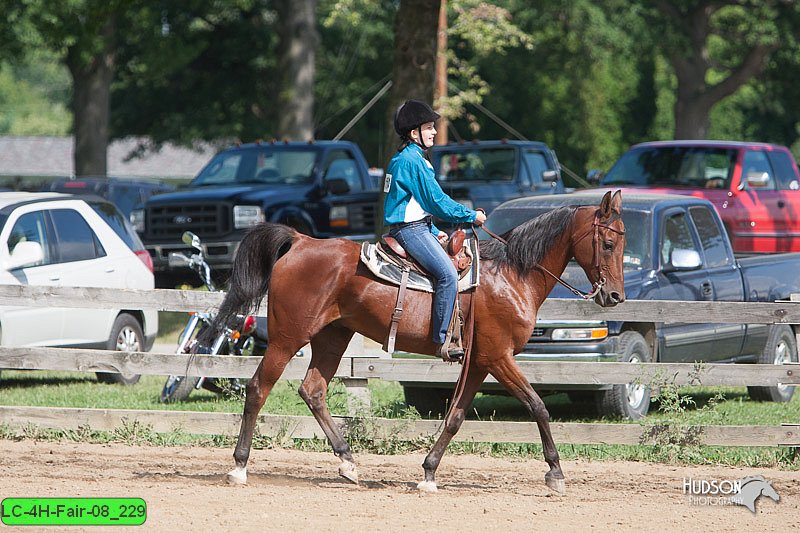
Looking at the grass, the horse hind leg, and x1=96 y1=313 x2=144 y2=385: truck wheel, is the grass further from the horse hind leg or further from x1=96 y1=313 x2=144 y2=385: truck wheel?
the horse hind leg

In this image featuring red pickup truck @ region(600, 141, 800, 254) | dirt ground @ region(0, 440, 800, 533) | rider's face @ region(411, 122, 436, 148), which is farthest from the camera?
red pickup truck @ region(600, 141, 800, 254)

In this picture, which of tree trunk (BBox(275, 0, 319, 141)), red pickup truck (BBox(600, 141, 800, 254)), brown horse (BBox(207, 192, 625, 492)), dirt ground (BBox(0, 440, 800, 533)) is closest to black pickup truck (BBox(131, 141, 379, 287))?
red pickup truck (BBox(600, 141, 800, 254))

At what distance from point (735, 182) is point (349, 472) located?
418 inches

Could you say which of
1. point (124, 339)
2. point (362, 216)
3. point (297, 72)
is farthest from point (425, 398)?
point (297, 72)

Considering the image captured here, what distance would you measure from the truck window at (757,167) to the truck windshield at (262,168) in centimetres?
669

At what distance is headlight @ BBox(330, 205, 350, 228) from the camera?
18547 millimetres

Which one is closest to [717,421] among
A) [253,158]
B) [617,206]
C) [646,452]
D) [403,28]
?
[646,452]

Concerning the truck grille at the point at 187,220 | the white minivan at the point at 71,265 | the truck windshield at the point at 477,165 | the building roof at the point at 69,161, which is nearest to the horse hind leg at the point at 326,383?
the white minivan at the point at 71,265

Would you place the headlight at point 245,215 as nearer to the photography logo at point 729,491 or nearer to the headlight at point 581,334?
the headlight at point 581,334

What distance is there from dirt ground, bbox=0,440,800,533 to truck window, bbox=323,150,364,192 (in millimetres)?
9940

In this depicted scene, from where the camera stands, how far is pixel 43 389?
42.1 feet

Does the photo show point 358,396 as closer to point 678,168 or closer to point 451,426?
point 451,426

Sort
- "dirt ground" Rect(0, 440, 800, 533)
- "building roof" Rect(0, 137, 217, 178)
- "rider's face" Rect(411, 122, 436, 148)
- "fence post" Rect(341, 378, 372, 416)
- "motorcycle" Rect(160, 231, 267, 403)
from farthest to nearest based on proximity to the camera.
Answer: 1. "building roof" Rect(0, 137, 217, 178)
2. "motorcycle" Rect(160, 231, 267, 403)
3. "fence post" Rect(341, 378, 372, 416)
4. "rider's face" Rect(411, 122, 436, 148)
5. "dirt ground" Rect(0, 440, 800, 533)

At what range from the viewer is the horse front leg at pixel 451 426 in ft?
26.0
